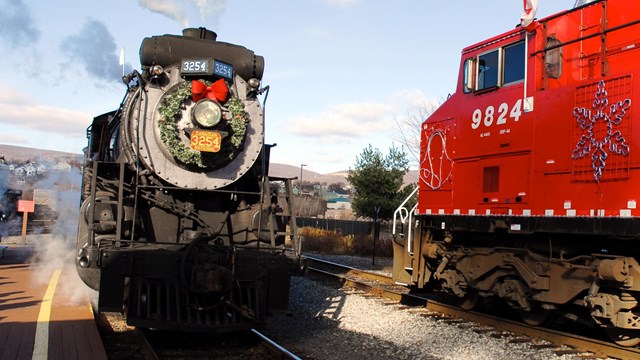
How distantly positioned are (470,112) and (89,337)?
21.5ft

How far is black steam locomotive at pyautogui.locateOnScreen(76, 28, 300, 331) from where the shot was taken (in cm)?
640

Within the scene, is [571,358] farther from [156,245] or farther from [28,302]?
[28,302]

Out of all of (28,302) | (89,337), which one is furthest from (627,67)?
(28,302)

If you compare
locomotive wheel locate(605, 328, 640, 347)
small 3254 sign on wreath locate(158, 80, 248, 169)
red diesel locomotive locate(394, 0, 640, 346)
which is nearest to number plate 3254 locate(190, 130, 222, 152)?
small 3254 sign on wreath locate(158, 80, 248, 169)

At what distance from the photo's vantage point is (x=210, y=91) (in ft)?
24.2

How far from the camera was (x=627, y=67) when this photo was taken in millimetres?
7227

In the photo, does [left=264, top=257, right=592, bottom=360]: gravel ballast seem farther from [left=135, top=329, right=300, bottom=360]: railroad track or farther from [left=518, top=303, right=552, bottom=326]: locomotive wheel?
[left=518, top=303, right=552, bottom=326]: locomotive wheel

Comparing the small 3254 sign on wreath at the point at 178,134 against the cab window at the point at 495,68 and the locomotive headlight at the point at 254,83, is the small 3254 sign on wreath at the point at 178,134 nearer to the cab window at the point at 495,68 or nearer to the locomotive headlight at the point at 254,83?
the locomotive headlight at the point at 254,83

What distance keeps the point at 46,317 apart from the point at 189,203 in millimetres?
2606

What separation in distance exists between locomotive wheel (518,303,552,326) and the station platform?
19.5 ft

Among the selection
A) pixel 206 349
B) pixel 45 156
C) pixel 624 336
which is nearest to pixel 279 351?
pixel 206 349

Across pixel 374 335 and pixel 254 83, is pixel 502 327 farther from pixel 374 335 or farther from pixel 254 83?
pixel 254 83

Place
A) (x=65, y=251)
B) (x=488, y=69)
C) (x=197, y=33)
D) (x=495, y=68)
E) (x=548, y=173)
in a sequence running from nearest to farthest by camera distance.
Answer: (x=548, y=173) < (x=197, y=33) < (x=495, y=68) < (x=488, y=69) < (x=65, y=251)

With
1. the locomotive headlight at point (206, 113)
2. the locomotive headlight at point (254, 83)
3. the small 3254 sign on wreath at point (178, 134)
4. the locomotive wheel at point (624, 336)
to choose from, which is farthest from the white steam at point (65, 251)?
the locomotive wheel at point (624, 336)
